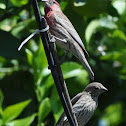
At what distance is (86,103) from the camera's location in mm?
2482

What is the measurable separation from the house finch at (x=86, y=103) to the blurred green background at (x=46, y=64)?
26cm

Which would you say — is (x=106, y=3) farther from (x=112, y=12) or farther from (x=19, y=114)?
(x=19, y=114)

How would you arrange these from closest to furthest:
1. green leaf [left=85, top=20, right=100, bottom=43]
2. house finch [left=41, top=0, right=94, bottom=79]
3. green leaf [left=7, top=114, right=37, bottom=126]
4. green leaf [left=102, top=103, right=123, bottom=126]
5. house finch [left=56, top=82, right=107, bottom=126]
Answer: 1. house finch [left=41, top=0, right=94, bottom=79]
2. house finch [left=56, top=82, right=107, bottom=126]
3. green leaf [left=7, top=114, right=37, bottom=126]
4. green leaf [left=85, top=20, right=100, bottom=43]
5. green leaf [left=102, top=103, right=123, bottom=126]

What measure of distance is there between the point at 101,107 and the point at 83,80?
0.87 metres

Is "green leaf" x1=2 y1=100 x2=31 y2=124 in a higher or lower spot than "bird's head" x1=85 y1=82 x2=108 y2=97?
lower

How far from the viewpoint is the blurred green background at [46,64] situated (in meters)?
2.70

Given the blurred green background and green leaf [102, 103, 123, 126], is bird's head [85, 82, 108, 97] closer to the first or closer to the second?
the blurred green background

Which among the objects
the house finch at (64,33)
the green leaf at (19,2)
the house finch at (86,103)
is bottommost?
the house finch at (86,103)

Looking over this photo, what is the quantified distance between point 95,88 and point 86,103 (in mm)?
98

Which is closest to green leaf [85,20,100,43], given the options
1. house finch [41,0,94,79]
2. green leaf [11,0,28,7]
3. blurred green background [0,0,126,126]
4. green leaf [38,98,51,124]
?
blurred green background [0,0,126,126]

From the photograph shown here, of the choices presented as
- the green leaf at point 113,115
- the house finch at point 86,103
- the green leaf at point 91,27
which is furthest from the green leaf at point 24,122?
the green leaf at point 113,115

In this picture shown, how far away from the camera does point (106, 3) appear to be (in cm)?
276

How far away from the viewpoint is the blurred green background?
270cm

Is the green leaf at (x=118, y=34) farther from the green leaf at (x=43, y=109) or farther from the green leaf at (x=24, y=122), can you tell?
the green leaf at (x=24, y=122)
